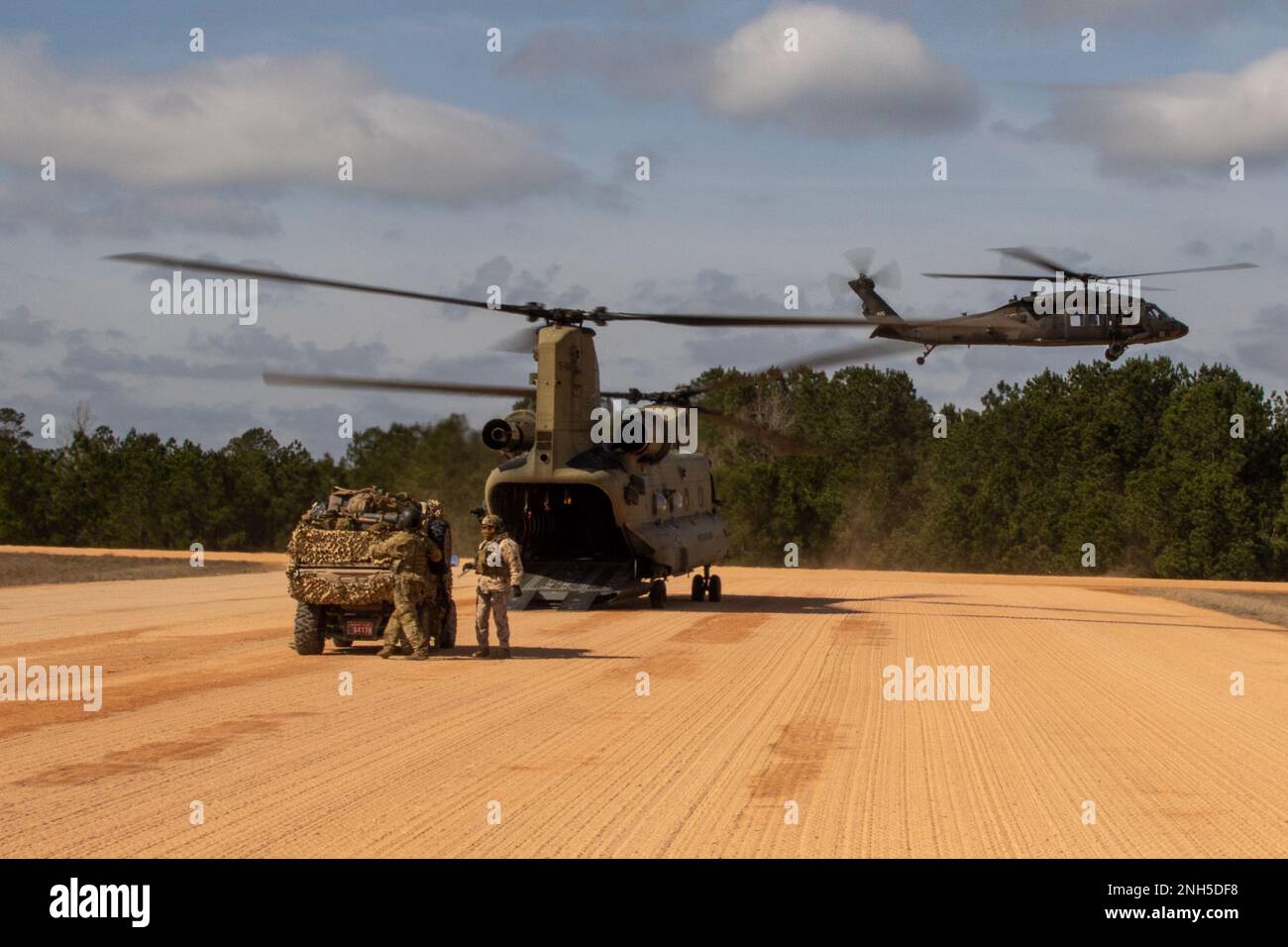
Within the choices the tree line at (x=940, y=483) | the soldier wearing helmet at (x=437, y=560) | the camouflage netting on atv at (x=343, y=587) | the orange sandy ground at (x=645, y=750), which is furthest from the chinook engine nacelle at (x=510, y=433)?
the tree line at (x=940, y=483)

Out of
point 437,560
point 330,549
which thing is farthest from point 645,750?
point 330,549

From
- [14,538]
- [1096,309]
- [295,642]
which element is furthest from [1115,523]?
[14,538]

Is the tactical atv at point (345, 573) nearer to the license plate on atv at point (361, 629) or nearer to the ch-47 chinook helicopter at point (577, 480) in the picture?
the license plate on atv at point (361, 629)

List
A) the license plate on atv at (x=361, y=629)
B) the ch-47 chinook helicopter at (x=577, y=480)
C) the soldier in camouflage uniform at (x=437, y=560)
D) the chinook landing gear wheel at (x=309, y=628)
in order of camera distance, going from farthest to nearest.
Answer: the ch-47 chinook helicopter at (x=577, y=480) < the chinook landing gear wheel at (x=309, y=628) < the license plate on atv at (x=361, y=629) < the soldier in camouflage uniform at (x=437, y=560)

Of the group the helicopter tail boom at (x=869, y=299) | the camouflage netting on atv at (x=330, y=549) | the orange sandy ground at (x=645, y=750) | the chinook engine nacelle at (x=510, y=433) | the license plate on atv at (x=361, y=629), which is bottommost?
the orange sandy ground at (x=645, y=750)

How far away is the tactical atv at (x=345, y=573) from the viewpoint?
63.9 feet

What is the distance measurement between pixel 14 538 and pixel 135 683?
8579 centimetres

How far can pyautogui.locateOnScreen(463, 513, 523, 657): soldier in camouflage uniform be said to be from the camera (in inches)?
782

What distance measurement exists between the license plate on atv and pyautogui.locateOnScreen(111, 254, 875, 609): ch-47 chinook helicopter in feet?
26.9

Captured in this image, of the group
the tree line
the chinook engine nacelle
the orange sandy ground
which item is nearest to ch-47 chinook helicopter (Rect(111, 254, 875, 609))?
the chinook engine nacelle

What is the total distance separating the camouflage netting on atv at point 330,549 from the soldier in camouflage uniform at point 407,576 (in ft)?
0.87

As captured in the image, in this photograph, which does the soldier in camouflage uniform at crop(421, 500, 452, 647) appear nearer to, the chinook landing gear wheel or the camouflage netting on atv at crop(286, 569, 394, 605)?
the camouflage netting on atv at crop(286, 569, 394, 605)

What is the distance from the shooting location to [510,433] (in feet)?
98.9

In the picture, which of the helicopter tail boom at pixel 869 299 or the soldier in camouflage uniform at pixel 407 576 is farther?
the helicopter tail boom at pixel 869 299
